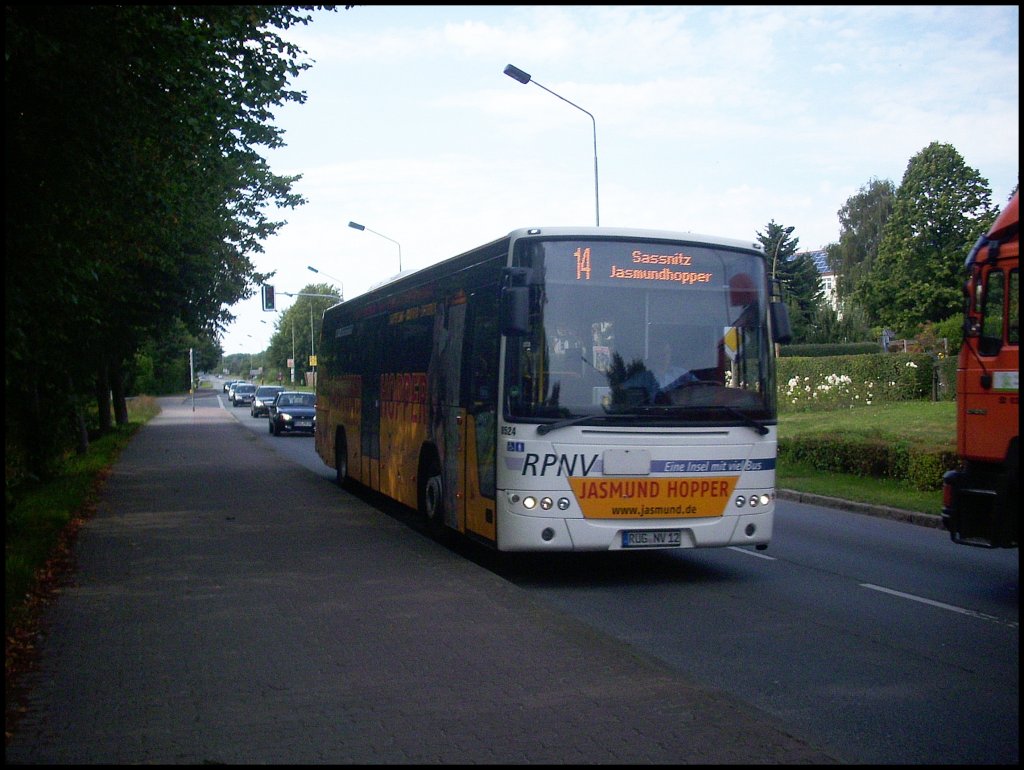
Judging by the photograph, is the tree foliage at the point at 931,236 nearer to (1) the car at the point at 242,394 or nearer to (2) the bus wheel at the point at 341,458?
(1) the car at the point at 242,394

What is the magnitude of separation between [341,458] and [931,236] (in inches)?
2220

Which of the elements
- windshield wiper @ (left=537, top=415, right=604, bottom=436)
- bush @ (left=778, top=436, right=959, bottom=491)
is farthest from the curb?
windshield wiper @ (left=537, top=415, right=604, bottom=436)

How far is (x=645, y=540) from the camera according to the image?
9.87m

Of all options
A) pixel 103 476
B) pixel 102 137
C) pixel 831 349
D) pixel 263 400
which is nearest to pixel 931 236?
pixel 831 349

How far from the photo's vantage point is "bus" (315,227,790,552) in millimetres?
9648

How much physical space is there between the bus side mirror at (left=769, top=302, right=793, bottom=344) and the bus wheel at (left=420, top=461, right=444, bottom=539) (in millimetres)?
4076

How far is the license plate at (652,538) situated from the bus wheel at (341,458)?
9.83 metres

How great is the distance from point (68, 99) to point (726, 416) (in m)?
6.38

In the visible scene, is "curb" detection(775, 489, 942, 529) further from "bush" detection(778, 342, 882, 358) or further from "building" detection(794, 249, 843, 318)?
"building" detection(794, 249, 843, 318)

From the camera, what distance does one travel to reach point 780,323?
33.1ft

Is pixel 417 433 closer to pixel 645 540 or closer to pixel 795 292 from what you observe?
pixel 645 540

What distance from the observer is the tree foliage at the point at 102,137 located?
8781mm

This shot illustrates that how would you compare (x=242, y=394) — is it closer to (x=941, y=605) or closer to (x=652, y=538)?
Result: (x=652, y=538)

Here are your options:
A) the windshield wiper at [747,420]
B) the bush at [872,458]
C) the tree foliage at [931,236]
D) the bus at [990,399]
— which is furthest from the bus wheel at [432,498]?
the tree foliage at [931,236]
